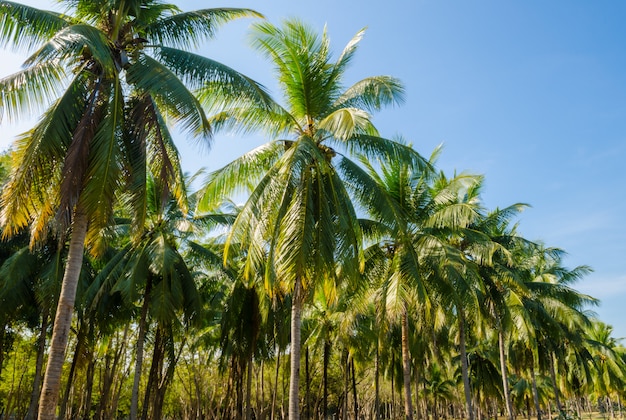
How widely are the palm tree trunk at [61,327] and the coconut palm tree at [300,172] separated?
10.8ft

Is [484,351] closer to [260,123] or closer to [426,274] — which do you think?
[426,274]

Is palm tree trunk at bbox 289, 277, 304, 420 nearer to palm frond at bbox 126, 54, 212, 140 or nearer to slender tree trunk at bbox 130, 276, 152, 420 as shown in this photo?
palm frond at bbox 126, 54, 212, 140

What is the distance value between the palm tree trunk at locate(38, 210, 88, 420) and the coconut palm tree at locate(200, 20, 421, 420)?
3282 mm

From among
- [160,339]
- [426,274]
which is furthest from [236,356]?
[426,274]

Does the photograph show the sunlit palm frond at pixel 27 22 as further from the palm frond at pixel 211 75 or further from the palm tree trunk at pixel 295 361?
the palm tree trunk at pixel 295 361

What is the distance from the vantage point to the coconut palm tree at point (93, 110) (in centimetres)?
791

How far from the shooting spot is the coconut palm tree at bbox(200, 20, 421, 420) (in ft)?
34.9

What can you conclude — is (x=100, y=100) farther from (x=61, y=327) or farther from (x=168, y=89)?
(x=61, y=327)

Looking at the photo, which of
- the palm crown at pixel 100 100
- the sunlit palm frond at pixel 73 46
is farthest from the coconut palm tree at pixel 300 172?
the sunlit palm frond at pixel 73 46

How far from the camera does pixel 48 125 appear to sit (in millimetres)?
8125

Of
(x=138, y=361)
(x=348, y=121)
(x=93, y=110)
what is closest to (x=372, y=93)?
(x=348, y=121)

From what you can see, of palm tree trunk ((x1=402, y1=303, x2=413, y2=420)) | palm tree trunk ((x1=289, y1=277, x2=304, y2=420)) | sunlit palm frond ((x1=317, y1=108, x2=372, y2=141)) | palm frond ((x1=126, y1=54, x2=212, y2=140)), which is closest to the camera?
palm frond ((x1=126, y1=54, x2=212, y2=140))

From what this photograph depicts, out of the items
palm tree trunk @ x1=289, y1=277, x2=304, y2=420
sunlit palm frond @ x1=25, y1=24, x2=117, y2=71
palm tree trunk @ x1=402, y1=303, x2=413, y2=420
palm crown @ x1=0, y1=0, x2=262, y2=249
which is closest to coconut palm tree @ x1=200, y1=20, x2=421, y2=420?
palm tree trunk @ x1=289, y1=277, x2=304, y2=420

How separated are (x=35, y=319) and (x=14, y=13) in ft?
60.2
